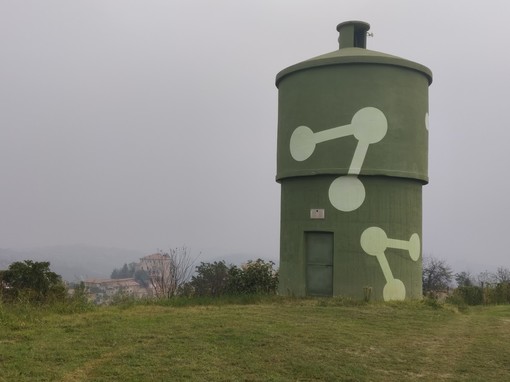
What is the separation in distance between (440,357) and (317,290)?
21.8 feet

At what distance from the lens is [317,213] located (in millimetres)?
14367

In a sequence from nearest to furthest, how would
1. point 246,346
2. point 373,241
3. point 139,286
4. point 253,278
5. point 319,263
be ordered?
point 246,346, point 373,241, point 319,263, point 139,286, point 253,278

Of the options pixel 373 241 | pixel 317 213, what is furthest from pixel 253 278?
pixel 373 241

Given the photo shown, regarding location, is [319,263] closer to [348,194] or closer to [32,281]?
[348,194]

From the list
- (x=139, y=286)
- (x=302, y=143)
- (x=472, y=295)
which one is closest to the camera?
(x=302, y=143)

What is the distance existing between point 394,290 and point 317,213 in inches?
117

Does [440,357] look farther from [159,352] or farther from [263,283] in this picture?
[263,283]

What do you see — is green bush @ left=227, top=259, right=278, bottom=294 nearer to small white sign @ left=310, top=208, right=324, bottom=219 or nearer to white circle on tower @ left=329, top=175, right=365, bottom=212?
small white sign @ left=310, top=208, right=324, bottom=219

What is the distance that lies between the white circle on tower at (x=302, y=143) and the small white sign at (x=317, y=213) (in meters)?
1.48

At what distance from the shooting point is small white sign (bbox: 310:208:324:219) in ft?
47.0

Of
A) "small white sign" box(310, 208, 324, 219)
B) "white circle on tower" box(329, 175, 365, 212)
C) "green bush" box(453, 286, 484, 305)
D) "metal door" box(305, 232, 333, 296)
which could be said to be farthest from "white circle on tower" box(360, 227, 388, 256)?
"green bush" box(453, 286, 484, 305)

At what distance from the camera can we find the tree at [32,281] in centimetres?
1168

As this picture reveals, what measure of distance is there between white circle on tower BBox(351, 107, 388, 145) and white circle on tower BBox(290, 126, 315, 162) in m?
1.25

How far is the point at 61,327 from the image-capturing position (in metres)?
8.95
